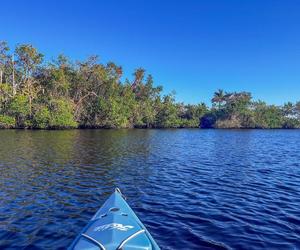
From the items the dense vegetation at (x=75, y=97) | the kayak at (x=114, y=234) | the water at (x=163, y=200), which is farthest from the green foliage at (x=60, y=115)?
the kayak at (x=114, y=234)

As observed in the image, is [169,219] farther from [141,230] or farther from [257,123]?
[257,123]

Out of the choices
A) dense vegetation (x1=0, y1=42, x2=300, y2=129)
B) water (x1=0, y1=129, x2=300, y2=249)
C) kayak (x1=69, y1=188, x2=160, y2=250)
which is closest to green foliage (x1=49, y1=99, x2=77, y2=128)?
dense vegetation (x1=0, y1=42, x2=300, y2=129)

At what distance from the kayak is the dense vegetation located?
187ft

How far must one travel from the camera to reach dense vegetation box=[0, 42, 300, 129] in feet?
199

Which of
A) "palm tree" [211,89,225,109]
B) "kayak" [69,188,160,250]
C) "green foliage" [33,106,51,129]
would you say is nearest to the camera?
"kayak" [69,188,160,250]

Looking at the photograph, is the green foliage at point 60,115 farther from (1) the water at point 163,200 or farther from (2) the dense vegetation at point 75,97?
(1) the water at point 163,200

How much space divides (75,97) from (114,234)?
238 feet

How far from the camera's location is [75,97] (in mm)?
75188

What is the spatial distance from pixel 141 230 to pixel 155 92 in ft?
305

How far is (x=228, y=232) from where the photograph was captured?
9.09 m

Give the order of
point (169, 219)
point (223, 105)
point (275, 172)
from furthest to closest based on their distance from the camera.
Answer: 1. point (223, 105)
2. point (275, 172)
3. point (169, 219)

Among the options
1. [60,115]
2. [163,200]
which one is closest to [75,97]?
[60,115]

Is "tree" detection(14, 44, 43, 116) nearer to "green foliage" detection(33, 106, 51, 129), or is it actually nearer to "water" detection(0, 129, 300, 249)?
"green foliage" detection(33, 106, 51, 129)

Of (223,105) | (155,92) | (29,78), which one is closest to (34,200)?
(29,78)
